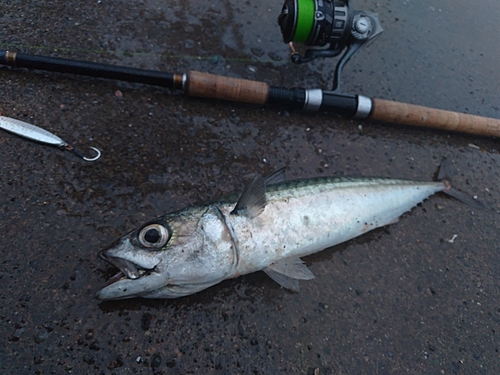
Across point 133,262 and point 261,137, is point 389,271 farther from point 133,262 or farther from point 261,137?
point 133,262

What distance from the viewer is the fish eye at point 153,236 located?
1.80m

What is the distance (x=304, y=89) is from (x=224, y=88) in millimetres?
629

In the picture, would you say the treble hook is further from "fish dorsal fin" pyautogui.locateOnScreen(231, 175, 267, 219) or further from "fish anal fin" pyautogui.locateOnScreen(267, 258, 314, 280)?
"fish anal fin" pyautogui.locateOnScreen(267, 258, 314, 280)

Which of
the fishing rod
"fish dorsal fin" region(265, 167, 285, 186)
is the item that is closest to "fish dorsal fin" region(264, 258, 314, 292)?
"fish dorsal fin" region(265, 167, 285, 186)

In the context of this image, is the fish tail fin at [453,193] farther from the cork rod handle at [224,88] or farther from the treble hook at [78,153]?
the treble hook at [78,153]

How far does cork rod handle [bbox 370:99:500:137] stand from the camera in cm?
295

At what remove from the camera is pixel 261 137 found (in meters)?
2.75

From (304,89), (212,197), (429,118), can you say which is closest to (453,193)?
(429,118)

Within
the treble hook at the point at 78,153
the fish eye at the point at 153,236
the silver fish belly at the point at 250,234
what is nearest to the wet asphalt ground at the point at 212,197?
the treble hook at the point at 78,153

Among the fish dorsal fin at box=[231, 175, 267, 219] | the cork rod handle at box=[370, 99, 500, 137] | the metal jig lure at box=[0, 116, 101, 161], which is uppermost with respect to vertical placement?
the cork rod handle at box=[370, 99, 500, 137]

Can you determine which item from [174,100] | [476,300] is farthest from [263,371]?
[174,100]

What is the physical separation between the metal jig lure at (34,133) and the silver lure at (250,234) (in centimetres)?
88

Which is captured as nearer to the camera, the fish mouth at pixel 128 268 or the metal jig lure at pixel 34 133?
the fish mouth at pixel 128 268

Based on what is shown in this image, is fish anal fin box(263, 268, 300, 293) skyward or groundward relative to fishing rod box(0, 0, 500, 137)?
groundward
